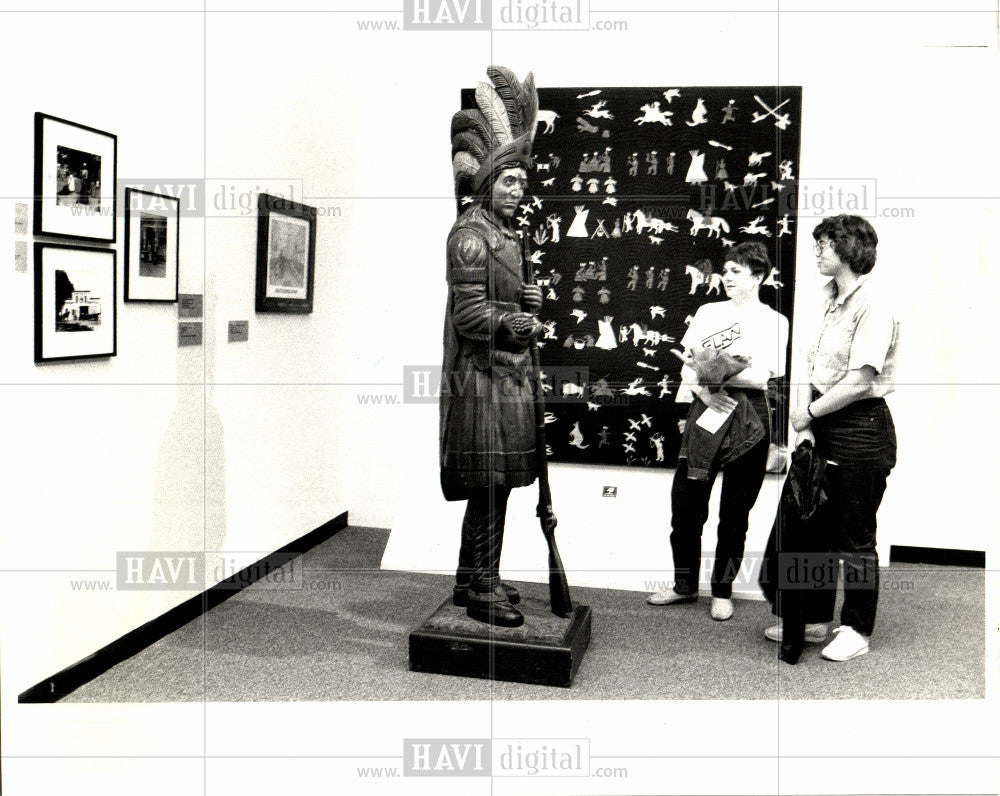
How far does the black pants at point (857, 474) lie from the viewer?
3578 mm

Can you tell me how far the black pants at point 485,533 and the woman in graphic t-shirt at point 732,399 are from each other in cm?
99

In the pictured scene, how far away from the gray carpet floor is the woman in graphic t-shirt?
324 mm

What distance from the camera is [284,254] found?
4.77 m

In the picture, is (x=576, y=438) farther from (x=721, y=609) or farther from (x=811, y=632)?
(x=811, y=632)

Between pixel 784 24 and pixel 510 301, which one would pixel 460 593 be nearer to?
pixel 510 301

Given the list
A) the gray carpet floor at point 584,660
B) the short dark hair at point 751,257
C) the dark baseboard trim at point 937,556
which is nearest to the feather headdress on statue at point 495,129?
the short dark hair at point 751,257

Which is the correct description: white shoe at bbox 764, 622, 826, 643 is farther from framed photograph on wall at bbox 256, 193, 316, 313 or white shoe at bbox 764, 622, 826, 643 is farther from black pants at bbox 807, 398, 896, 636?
framed photograph on wall at bbox 256, 193, 316, 313

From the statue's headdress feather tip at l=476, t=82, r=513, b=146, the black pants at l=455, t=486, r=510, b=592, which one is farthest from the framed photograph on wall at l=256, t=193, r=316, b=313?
the black pants at l=455, t=486, r=510, b=592

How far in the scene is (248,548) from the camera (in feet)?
14.9

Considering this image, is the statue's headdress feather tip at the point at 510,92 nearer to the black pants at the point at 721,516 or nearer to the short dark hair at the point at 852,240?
the short dark hair at the point at 852,240

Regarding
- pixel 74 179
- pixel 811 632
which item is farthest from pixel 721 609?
pixel 74 179

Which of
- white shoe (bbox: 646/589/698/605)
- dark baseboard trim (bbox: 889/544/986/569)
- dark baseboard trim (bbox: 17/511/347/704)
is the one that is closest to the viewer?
dark baseboard trim (bbox: 17/511/347/704)

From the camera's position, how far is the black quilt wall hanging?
15.5ft

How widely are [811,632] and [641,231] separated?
214cm
